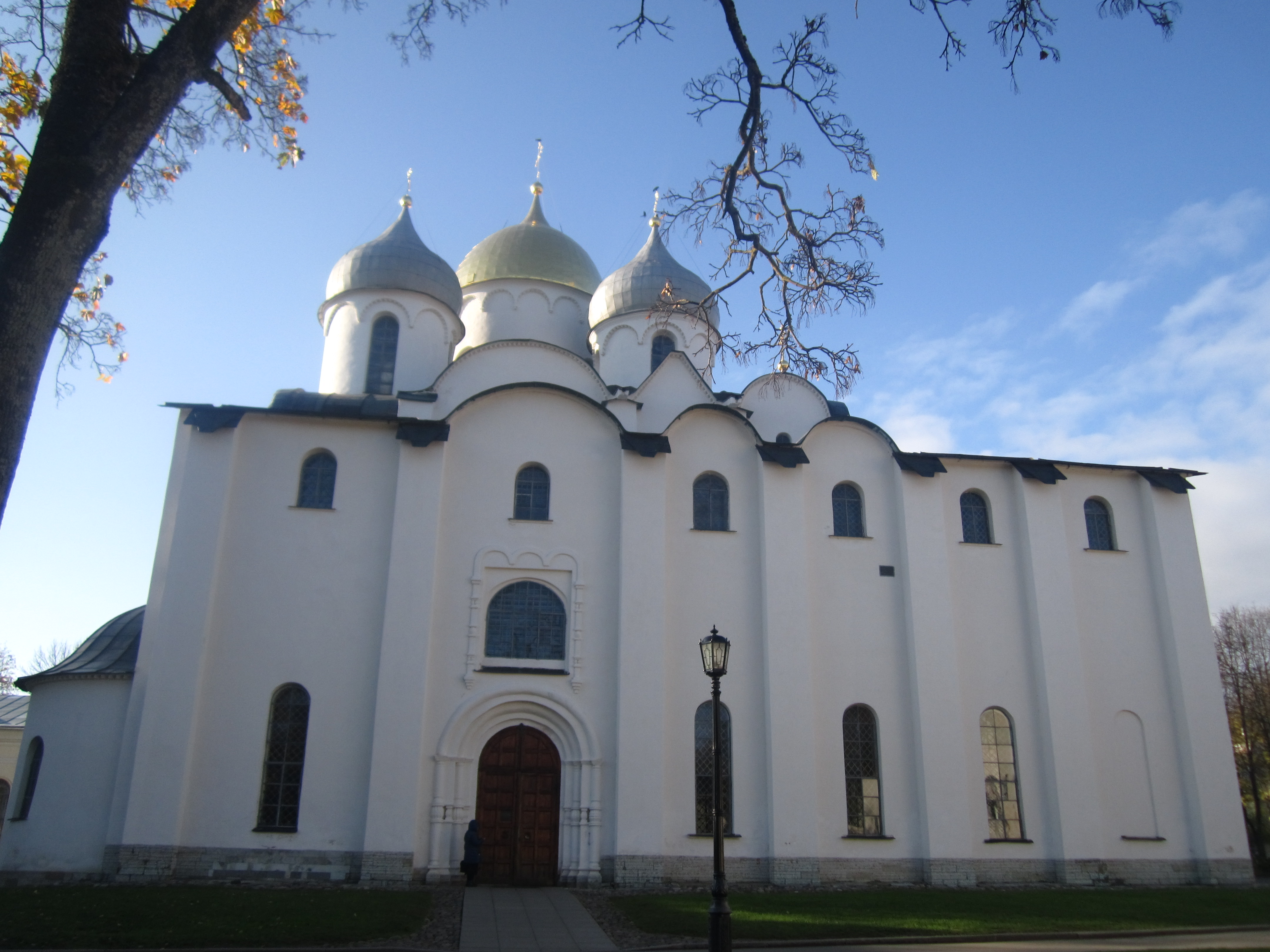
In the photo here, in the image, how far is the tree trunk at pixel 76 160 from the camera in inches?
227

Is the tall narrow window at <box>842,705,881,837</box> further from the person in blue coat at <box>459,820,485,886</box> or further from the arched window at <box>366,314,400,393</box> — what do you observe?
the arched window at <box>366,314,400,393</box>

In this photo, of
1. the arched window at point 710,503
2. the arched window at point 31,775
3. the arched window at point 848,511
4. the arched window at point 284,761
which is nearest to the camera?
the arched window at point 284,761

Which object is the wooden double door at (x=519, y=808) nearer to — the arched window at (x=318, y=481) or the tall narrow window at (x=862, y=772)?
the tall narrow window at (x=862, y=772)

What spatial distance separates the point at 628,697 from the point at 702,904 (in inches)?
145

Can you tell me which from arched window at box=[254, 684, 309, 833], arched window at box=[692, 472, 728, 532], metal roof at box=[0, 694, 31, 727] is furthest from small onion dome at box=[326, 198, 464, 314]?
metal roof at box=[0, 694, 31, 727]

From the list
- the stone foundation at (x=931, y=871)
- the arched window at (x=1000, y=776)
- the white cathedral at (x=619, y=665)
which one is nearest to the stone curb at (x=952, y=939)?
the stone foundation at (x=931, y=871)

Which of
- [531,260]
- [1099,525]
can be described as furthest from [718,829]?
[531,260]

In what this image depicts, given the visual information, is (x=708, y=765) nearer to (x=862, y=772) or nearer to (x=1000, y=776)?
(x=862, y=772)

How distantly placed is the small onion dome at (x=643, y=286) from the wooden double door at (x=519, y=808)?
10671 mm

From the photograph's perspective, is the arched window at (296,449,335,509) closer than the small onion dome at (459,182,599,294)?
Yes

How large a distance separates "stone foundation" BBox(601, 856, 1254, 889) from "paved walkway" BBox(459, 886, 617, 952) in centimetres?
165

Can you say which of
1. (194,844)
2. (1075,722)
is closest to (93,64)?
(194,844)

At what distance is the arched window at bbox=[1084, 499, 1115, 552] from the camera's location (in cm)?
1955

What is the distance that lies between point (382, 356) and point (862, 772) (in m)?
13.3
